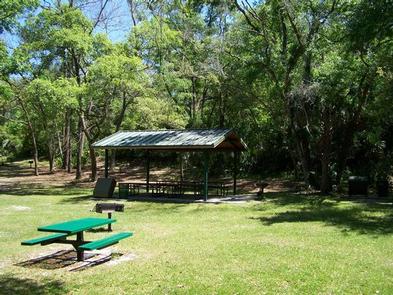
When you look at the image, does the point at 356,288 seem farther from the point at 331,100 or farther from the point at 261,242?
the point at 331,100

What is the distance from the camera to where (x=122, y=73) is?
2464cm

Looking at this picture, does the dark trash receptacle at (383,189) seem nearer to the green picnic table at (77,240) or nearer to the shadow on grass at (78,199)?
the shadow on grass at (78,199)

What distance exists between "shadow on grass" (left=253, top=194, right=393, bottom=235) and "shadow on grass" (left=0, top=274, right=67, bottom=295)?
24.8 ft

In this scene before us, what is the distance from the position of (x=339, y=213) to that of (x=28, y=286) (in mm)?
11576

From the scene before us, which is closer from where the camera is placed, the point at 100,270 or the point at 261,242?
the point at 100,270

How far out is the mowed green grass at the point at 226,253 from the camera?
6785 mm

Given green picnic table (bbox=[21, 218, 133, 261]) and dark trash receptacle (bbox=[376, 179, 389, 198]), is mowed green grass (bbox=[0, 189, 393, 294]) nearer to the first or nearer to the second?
green picnic table (bbox=[21, 218, 133, 261])

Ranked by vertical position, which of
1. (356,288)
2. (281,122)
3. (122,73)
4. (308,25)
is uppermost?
(308,25)

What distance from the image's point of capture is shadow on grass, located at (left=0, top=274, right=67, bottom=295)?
21.5 feet

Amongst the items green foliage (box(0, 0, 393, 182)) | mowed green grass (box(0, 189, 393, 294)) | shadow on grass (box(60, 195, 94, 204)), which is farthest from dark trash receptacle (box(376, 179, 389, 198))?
shadow on grass (box(60, 195, 94, 204))

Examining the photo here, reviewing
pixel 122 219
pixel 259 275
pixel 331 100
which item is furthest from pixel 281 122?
pixel 259 275

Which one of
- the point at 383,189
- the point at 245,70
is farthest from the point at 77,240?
the point at 245,70

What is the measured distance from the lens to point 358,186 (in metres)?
21.8

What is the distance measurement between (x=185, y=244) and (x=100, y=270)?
273 cm
